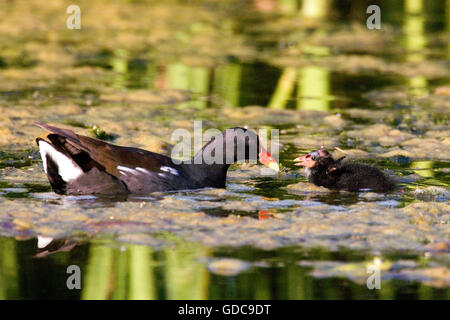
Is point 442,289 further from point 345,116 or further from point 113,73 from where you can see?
point 113,73

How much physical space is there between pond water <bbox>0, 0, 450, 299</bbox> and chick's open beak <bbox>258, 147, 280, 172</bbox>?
156 millimetres

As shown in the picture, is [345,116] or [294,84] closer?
[345,116]

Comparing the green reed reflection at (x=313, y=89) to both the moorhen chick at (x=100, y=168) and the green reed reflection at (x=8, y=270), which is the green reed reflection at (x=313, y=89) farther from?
the green reed reflection at (x=8, y=270)

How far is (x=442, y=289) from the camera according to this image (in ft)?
16.6

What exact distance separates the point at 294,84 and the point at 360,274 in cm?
682

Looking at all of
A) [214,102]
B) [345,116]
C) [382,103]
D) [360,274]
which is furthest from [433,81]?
[360,274]

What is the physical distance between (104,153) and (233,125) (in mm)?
2892

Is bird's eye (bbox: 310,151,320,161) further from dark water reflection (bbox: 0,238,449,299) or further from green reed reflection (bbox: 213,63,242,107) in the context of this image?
green reed reflection (bbox: 213,63,242,107)

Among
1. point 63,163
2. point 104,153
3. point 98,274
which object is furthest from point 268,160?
point 98,274

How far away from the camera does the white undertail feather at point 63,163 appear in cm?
683

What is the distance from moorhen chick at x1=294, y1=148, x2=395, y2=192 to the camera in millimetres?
7252

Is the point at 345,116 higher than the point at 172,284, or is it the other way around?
the point at 345,116
